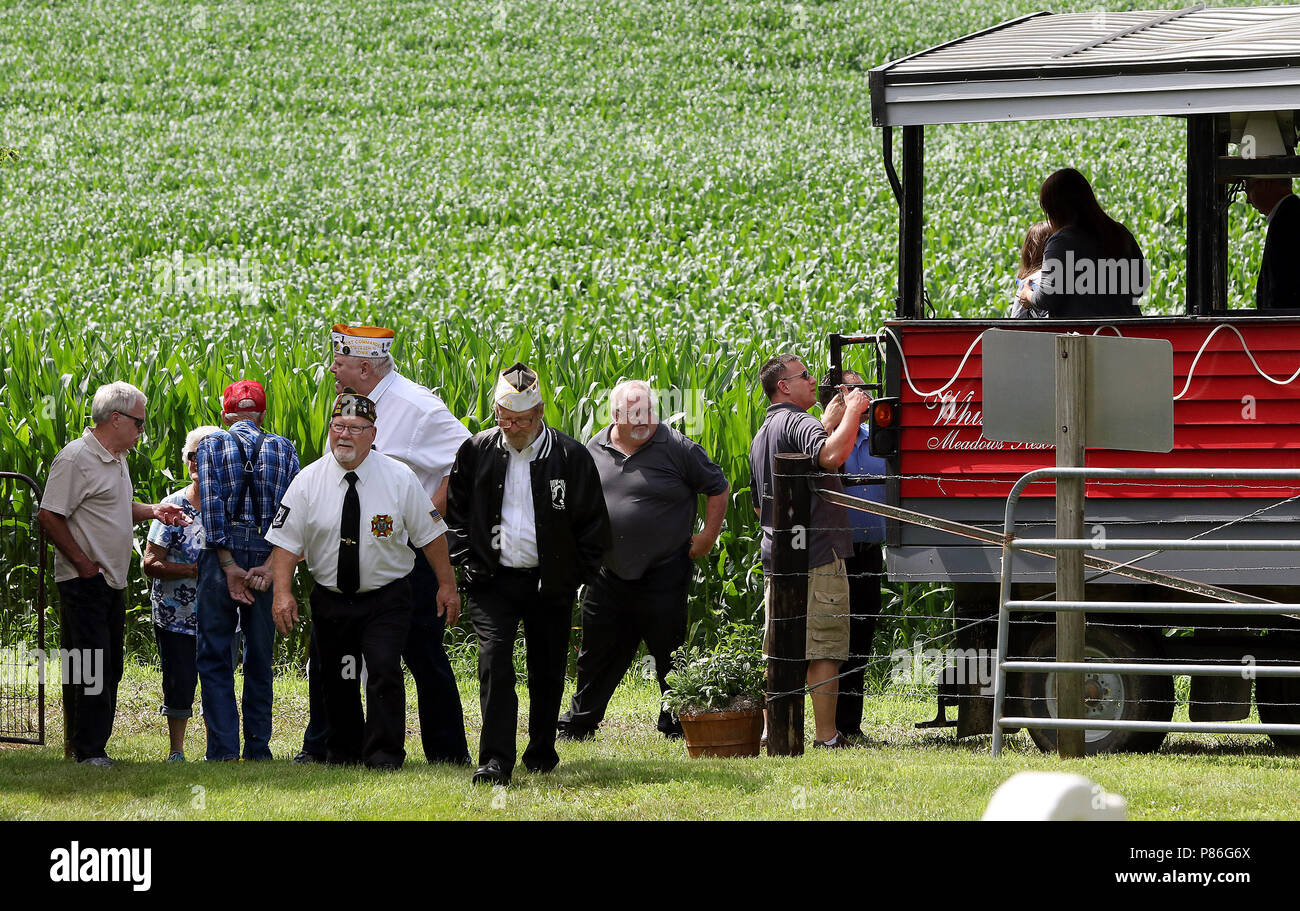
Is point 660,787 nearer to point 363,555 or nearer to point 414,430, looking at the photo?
point 363,555

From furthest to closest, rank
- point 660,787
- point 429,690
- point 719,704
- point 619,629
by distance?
point 619,629 → point 719,704 → point 429,690 → point 660,787

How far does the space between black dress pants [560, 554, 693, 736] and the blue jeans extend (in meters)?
1.67

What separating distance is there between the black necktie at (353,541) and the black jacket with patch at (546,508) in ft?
1.40

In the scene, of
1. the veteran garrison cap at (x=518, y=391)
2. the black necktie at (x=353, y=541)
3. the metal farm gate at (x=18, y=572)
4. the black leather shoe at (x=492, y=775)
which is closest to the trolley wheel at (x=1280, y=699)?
the black leather shoe at (x=492, y=775)

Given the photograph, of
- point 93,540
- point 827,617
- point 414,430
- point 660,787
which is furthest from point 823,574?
point 93,540

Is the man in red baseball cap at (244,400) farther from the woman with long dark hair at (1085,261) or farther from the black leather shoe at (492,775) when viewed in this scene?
the woman with long dark hair at (1085,261)

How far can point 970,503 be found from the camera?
9.01 meters

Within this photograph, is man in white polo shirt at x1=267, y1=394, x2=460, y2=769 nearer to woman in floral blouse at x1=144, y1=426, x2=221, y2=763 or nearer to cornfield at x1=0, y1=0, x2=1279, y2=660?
woman in floral blouse at x1=144, y1=426, x2=221, y2=763

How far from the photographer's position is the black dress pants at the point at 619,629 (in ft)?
32.1

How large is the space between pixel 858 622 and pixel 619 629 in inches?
53.0

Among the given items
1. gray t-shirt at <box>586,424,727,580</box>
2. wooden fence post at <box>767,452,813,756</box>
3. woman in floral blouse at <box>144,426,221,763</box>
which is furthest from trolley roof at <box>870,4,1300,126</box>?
woman in floral blouse at <box>144,426,221,763</box>

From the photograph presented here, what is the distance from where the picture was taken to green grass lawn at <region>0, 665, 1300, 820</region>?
7.13 m

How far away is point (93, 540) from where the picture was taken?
28.9 feet
